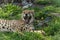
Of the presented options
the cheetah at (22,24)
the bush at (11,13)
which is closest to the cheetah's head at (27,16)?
the cheetah at (22,24)

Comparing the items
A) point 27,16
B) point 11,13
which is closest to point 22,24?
point 27,16

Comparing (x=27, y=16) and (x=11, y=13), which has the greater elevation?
(x=27, y=16)

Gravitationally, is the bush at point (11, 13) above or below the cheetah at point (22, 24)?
below

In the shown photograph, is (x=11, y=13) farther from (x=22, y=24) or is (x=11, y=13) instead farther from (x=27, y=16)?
(x=27, y=16)

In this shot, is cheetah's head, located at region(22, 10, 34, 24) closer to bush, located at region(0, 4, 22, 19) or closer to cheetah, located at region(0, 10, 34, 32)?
cheetah, located at region(0, 10, 34, 32)

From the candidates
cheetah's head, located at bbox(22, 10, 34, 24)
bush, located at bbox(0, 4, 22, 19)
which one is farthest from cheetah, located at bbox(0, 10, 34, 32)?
bush, located at bbox(0, 4, 22, 19)

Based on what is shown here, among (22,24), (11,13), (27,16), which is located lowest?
(11,13)

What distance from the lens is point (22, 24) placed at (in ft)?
18.8

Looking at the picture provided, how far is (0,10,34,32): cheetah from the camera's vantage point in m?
5.63

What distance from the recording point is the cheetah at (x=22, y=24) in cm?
563

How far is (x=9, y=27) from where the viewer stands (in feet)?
19.2

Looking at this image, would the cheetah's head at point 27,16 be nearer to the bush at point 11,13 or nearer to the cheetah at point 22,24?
the cheetah at point 22,24

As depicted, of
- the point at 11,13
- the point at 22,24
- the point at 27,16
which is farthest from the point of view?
the point at 11,13

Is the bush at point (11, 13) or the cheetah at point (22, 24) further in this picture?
the bush at point (11, 13)
